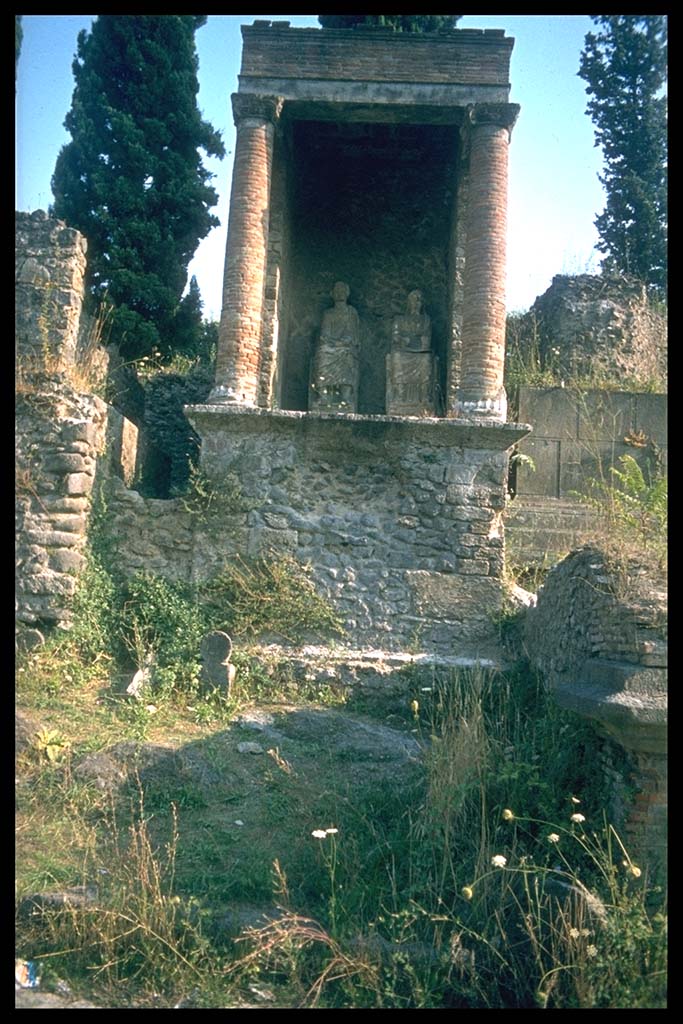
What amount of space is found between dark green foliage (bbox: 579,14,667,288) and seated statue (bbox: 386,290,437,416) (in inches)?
226

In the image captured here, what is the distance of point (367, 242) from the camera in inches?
475

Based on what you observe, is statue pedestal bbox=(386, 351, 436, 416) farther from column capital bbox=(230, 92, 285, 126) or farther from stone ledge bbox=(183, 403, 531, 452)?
column capital bbox=(230, 92, 285, 126)

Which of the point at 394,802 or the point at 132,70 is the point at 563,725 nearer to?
the point at 394,802

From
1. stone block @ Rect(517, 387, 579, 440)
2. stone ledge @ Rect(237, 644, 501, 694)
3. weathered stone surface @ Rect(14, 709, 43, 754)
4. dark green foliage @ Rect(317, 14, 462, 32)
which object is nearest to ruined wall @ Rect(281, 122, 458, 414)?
stone block @ Rect(517, 387, 579, 440)

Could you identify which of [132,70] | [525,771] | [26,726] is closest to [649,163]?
[132,70]

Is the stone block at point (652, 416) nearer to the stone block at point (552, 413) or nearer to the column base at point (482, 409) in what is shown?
the stone block at point (552, 413)

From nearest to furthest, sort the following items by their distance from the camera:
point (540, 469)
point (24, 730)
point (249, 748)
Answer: point (24, 730) → point (249, 748) → point (540, 469)

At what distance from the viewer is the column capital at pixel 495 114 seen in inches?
379

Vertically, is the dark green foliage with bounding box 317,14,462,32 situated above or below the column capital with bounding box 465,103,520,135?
above

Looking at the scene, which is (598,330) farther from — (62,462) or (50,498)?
(50,498)

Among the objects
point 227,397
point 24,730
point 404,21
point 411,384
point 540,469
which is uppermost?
point 404,21

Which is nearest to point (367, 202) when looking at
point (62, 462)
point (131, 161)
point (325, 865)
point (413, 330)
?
point (413, 330)

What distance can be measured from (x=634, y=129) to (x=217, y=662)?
13.3 m

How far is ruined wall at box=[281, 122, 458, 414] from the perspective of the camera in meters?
11.7
